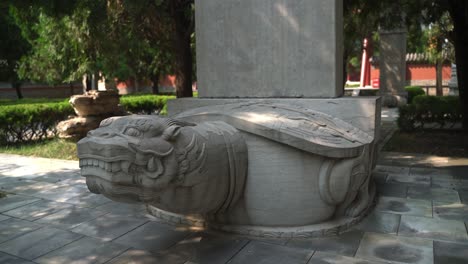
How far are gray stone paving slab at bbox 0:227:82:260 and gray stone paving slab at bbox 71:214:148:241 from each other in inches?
5.7

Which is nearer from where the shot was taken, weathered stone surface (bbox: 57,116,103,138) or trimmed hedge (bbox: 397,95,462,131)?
weathered stone surface (bbox: 57,116,103,138)

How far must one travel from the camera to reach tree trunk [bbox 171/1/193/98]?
1015 cm

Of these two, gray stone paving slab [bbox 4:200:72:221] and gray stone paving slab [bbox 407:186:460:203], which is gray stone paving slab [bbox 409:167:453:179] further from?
gray stone paving slab [bbox 4:200:72:221]

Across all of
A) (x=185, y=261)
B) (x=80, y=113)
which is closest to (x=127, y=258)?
(x=185, y=261)

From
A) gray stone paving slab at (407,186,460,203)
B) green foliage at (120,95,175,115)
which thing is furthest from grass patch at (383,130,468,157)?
green foliage at (120,95,175,115)

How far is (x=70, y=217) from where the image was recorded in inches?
172

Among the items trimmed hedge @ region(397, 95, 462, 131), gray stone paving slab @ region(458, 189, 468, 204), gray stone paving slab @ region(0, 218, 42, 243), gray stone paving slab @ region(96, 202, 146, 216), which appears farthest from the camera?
trimmed hedge @ region(397, 95, 462, 131)

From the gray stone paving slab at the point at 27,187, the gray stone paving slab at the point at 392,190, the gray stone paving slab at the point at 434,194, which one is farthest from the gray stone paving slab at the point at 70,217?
the gray stone paving slab at the point at 434,194

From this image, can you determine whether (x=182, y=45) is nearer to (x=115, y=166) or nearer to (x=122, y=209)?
(x=122, y=209)

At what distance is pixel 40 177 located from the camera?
21.3 ft

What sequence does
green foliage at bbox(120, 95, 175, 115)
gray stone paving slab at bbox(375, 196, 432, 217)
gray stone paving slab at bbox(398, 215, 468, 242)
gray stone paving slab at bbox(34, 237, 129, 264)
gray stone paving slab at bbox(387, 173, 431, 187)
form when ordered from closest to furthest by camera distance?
gray stone paving slab at bbox(34, 237, 129, 264)
gray stone paving slab at bbox(398, 215, 468, 242)
gray stone paving slab at bbox(375, 196, 432, 217)
gray stone paving slab at bbox(387, 173, 431, 187)
green foliage at bbox(120, 95, 175, 115)

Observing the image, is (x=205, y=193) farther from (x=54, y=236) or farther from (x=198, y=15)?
(x=198, y=15)

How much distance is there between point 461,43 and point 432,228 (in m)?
7.08

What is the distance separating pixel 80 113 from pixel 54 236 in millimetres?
7087
